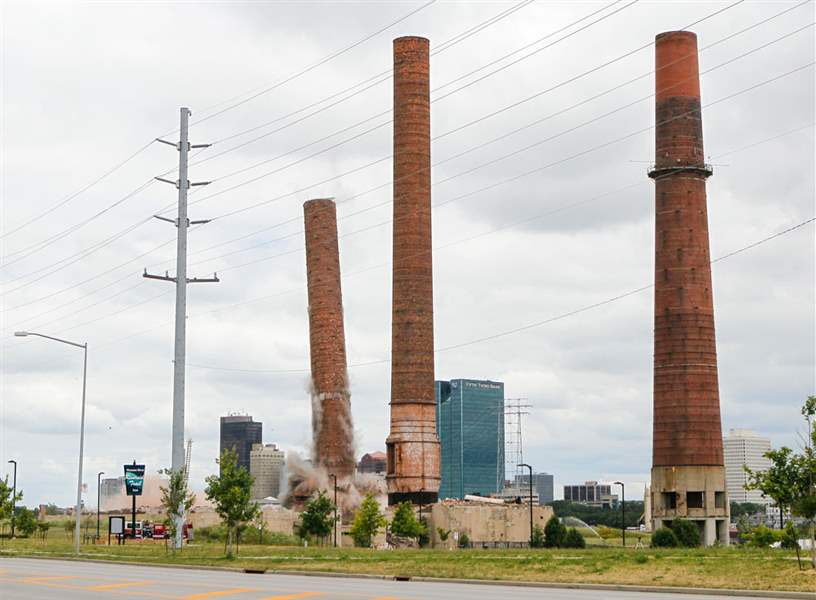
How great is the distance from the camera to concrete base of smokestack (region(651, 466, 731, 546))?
7419cm

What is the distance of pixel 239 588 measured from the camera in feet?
88.7

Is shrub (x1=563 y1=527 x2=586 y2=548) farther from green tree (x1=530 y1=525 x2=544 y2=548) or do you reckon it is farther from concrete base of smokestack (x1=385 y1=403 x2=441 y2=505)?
concrete base of smokestack (x1=385 y1=403 x2=441 y2=505)

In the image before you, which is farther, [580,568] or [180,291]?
[180,291]

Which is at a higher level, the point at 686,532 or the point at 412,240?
the point at 412,240

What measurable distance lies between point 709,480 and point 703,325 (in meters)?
10.7

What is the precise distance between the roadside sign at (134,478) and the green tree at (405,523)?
720 inches

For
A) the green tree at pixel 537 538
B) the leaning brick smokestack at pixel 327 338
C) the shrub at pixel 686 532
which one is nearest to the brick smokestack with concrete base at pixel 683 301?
the shrub at pixel 686 532

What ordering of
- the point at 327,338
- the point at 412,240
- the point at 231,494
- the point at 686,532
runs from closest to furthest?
the point at 231,494, the point at 686,532, the point at 412,240, the point at 327,338

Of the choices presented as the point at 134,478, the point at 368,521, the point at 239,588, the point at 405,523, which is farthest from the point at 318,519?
the point at 239,588

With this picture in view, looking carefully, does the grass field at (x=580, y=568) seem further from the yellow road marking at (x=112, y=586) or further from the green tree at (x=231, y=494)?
the yellow road marking at (x=112, y=586)

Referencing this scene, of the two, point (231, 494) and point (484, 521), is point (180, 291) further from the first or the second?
point (484, 521)

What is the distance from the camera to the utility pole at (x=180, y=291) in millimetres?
48312

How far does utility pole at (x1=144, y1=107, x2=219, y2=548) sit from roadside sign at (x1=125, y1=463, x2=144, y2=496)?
2025cm

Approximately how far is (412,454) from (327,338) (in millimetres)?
19174
